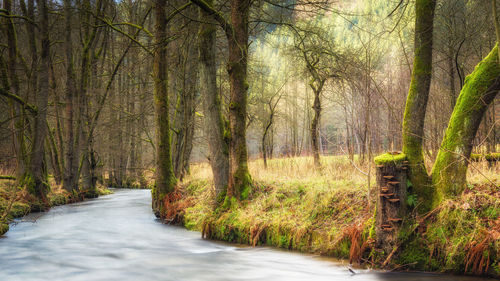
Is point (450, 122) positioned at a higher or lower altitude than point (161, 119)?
lower

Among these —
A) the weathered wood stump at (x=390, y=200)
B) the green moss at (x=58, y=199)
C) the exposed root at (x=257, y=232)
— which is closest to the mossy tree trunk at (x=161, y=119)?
the exposed root at (x=257, y=232)

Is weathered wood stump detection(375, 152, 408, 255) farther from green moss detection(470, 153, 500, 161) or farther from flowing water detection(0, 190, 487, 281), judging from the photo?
green moss detection(470, 153, 500, 161)

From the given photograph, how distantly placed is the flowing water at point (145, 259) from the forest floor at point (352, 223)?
0.23 meters

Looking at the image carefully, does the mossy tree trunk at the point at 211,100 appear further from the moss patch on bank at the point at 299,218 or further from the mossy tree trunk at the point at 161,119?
the mossy tree trunk at the point at 161,119

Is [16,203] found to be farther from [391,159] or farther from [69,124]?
[391,159]

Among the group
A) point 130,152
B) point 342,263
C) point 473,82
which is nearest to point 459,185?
point 473,82

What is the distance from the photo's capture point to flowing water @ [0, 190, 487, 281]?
546cm

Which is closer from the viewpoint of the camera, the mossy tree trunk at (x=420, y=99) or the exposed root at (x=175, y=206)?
the mossy tree trunk at (x=420, y=99)

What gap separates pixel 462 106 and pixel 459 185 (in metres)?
1.13

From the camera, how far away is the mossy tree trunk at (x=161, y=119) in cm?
1033

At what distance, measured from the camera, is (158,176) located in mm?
10305

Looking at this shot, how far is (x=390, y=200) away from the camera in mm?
5055

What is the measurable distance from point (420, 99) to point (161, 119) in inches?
287

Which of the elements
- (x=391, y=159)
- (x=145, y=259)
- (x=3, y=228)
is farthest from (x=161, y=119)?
(x=391, y=159)
